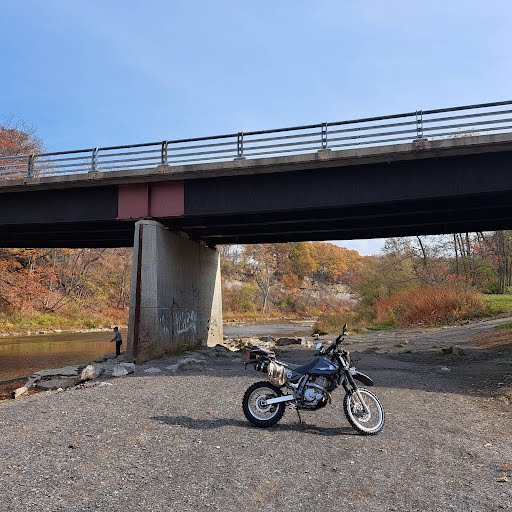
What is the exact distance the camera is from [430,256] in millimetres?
41906

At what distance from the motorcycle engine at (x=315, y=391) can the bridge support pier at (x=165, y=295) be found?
33.4ft

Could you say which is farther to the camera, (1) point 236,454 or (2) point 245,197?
(2) point 245,197

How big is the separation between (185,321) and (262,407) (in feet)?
40.8

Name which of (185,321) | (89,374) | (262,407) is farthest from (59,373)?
(262,407)

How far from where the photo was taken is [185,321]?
19000 millimetres

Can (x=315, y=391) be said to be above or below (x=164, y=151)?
below

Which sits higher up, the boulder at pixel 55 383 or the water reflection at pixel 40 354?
the boulder at pixel 55 383

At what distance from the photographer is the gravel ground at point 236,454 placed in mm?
4312

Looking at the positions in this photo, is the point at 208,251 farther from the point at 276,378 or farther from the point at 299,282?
the point at 299,282

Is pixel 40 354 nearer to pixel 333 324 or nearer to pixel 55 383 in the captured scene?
pixel 55 383

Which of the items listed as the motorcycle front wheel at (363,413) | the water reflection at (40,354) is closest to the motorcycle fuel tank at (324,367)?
the motorcycle front wheel at (363,413)

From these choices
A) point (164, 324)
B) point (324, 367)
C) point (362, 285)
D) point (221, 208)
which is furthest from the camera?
point (362, 285)

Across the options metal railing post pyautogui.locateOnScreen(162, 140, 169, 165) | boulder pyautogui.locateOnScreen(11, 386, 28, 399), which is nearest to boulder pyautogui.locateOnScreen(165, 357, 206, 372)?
→ boulder pyautogui.locateOnScreen(11, 386, 28, 399)

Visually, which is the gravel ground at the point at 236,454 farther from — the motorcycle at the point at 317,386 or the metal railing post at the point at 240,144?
the metal railing post at the point at 240,144
